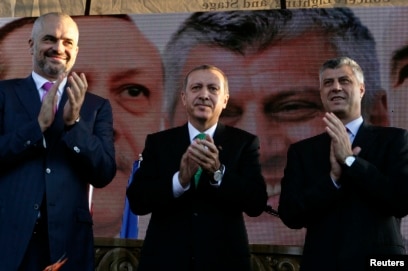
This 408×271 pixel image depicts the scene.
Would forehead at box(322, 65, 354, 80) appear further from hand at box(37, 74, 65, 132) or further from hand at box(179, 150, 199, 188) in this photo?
hand at box(37, 74, 65, 132)

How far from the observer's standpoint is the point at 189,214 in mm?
2662

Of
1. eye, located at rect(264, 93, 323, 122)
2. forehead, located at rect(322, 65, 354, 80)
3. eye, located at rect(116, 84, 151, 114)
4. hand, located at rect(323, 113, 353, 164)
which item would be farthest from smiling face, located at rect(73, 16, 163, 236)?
hand, located at rect(323, 113, 353, 164)

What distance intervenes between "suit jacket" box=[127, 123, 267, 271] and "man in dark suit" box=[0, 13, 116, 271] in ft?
0.64

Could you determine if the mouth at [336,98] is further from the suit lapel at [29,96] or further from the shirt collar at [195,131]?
the suit lapel at [29,96]

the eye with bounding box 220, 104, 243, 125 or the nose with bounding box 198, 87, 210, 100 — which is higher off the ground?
the eye with bounding box 220, 104, 243, 125

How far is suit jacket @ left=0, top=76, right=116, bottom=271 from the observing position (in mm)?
2498

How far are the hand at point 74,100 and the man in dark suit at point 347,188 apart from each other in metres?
0.80

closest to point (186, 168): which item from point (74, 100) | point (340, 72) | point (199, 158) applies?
point (199, 158)

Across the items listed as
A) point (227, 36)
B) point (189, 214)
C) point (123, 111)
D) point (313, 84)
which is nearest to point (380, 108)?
point (313, 84)

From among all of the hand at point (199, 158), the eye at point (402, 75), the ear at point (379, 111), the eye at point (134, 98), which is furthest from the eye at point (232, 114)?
the hand at point (199, 158)

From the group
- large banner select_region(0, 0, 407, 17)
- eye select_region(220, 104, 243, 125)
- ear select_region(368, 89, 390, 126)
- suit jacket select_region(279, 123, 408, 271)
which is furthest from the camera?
large banner select_region(0, 0, 407, 17)

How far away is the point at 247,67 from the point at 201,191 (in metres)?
1.67

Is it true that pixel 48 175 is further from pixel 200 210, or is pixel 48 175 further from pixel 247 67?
pixel 247 67

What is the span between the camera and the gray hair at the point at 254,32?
163 inches
